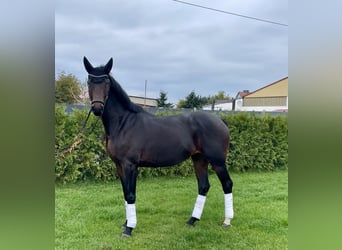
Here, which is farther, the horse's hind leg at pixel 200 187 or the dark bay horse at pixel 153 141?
the horse's hind leg at pixel 200 187

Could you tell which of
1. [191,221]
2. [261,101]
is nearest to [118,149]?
[191,221]

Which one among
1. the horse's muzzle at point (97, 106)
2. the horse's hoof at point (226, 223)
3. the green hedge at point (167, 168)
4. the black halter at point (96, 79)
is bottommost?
the horse's hoof at point (226, 223)

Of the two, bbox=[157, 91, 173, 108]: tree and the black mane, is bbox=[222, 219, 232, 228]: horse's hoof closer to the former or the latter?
the black mane

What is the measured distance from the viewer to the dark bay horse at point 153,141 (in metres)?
2.37

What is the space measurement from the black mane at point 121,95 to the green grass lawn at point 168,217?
1072 millimetres

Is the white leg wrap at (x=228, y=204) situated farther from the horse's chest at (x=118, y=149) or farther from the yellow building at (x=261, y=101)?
the yellow building at (x=261, y=101)

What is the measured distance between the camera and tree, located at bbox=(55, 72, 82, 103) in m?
2.10

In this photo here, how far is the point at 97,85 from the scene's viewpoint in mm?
2059

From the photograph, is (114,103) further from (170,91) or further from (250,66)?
(250,66)

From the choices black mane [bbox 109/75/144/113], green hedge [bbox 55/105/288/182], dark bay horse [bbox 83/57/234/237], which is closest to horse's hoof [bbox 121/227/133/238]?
dark bay horse [bbox 83/57/234/237]

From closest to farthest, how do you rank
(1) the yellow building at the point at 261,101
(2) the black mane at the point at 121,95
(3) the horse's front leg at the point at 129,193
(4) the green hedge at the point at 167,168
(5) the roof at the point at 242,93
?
(2) the black mane at the point at 121,95
(3) the horse's front leg at the point at 129,193
(4) the green hedge at the point at 167,168
(1) the yellow building at the point at 261,101
(5) the roof at the point at 242,93

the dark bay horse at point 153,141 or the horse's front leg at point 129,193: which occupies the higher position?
the dark bay horse at point 153,141

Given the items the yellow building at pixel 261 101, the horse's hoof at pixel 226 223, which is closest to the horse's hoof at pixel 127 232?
the horse's hoof at pixel 226 223

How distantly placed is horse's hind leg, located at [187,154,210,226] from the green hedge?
46.8 inches
